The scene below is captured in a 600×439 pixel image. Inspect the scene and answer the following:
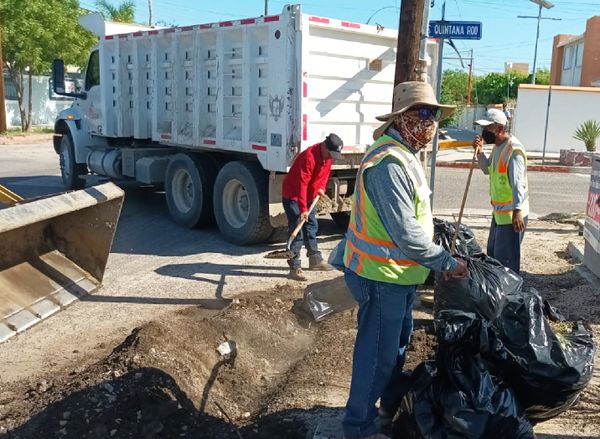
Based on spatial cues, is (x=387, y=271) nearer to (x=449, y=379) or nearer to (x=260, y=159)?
(x=449, y=379)

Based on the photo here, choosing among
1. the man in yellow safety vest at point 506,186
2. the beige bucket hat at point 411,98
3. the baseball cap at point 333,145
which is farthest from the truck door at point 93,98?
the beige bucket hat at point 411,98

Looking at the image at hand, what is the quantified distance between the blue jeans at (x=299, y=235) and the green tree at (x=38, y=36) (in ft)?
81.1

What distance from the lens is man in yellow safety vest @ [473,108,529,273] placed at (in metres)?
5.20

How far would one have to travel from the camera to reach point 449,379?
117 inches

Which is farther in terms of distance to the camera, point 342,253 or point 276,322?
point 276,322

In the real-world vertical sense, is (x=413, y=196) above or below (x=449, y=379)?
above

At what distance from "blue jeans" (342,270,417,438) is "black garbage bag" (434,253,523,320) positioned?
0.48 meters

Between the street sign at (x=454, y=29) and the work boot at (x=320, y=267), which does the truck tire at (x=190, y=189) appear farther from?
the street sign at (x=454, y=29)

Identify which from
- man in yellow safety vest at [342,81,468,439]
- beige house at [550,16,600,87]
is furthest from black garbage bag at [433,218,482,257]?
beige house at [550,16,600,87]

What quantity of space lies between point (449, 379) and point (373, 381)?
0.38m

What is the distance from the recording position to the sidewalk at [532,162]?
1947 centimetres

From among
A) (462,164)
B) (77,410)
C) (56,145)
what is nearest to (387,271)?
(77,410)

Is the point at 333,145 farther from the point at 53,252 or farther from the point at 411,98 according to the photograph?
the point at 411,98

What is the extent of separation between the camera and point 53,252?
241 inches
